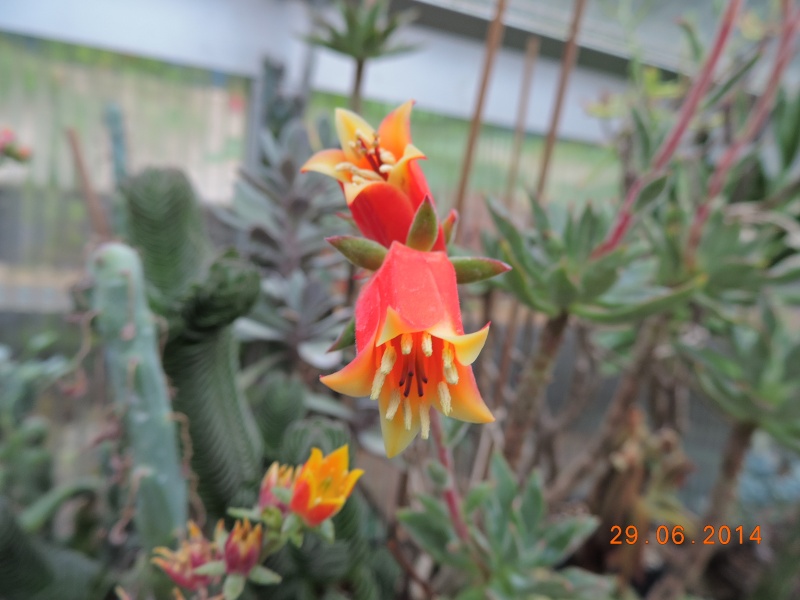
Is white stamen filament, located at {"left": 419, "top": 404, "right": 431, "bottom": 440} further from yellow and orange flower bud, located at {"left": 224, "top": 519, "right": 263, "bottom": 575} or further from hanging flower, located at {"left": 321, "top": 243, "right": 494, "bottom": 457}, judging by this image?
yellow and orange flower bud, located at {"left": 224, "top": 519, "right": 263, "bottom": 575}

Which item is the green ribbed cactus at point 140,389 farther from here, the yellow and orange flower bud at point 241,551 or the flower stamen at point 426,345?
the flower stamen at point 426,345

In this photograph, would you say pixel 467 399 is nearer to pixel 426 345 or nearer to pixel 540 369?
pixel 426 345

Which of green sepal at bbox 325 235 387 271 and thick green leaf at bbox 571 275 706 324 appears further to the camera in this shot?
thick green leaf at bbox 571 275 706 324

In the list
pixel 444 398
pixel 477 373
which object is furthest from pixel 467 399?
pixel 477 373

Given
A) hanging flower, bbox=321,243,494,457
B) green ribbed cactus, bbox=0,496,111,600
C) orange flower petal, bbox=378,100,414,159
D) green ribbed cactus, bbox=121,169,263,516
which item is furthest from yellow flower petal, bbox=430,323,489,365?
green ribbed cactus, bbox=0,496,111,600

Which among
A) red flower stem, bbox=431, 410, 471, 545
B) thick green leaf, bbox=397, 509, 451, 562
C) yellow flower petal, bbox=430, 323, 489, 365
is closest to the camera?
yellow flower petal, bbox=430, 323, 489, 365

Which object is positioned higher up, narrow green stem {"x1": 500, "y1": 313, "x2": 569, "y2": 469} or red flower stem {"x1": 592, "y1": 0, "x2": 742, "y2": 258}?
red flower stem {"x1": 592, "y1": 0, "x2": 742, "y2": 258}

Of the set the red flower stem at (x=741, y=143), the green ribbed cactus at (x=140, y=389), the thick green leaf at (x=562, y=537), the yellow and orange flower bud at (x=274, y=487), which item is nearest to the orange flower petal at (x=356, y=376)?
the yellow and orange flower bud at (x=274, y=487)
